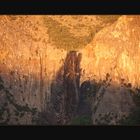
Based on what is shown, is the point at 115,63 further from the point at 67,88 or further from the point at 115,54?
the point at 67,88

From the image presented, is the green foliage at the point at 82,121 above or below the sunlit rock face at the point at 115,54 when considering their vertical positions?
below

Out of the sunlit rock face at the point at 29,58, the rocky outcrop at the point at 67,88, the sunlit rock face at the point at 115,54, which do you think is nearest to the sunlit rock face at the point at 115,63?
the sunlit rock face at the point at 115,54

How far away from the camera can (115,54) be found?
17.1 ft

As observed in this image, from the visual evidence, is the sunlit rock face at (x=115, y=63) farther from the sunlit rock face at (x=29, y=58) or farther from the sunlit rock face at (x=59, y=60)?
the sunlit rock face at (x=29, y=58)

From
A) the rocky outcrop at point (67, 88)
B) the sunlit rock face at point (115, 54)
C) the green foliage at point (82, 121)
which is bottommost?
the green foliage at point (82, 121)

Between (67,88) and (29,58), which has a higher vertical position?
(29,58)

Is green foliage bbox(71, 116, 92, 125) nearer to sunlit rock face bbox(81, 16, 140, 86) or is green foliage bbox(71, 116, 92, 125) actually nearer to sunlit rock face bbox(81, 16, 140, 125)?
sunlit rock face bbox(81, 16, 140, 125)

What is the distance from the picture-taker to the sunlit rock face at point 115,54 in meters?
5.20

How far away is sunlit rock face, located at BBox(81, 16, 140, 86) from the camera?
5.20m

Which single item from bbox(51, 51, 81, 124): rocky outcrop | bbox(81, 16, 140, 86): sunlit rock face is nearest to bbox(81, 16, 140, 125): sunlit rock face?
bbox(81, 16, 140, 86): sunlit rock face

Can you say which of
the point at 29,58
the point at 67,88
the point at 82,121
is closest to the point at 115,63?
the point at 67,88

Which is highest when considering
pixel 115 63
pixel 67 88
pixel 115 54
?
pixel 115 54
